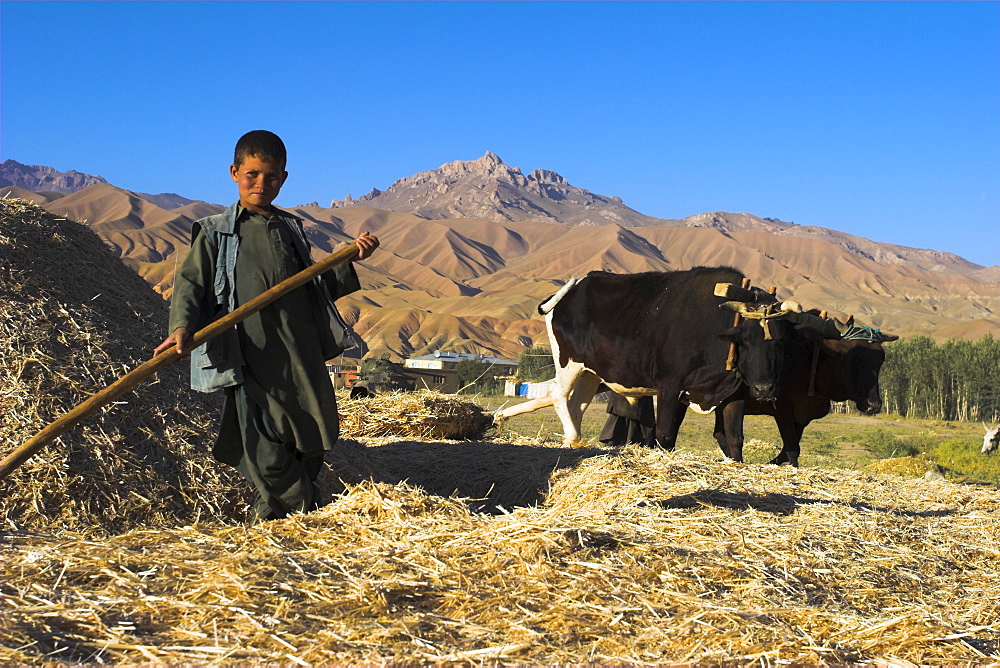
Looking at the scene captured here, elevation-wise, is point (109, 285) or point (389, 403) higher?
point (109, 285)

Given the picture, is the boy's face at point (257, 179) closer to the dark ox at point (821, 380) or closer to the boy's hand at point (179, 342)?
the boy's hand at point (179, 342)

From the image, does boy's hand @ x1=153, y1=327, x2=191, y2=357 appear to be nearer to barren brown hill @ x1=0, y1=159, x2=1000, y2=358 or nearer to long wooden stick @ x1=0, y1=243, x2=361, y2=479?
long wooden stick @ x1=0, y1=243, x2=361, y2=479

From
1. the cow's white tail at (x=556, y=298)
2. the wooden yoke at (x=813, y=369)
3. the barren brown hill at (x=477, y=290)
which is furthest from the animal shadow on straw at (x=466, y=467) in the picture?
the barren brown hill at (x=477, y=290)

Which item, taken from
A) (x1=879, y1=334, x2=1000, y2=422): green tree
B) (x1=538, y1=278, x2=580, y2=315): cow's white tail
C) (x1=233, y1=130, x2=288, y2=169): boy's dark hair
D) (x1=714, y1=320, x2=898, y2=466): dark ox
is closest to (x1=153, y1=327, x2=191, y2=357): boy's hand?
(x1=233, y1=130, x2=288, y2=169): boy's dark hair

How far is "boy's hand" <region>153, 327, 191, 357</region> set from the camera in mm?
4102

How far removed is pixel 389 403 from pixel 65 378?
3973mm

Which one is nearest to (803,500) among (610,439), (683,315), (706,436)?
(683,315)

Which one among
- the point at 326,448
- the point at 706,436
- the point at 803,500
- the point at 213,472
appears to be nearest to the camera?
the point at 326,448

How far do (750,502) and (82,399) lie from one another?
159 inches

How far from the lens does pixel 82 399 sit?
5023mm

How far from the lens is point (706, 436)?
17656 millimetres

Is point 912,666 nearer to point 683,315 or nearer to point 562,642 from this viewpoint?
point 562,642

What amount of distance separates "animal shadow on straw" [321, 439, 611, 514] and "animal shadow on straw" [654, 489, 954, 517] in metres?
1.02

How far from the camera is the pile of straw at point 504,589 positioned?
2832 mm
